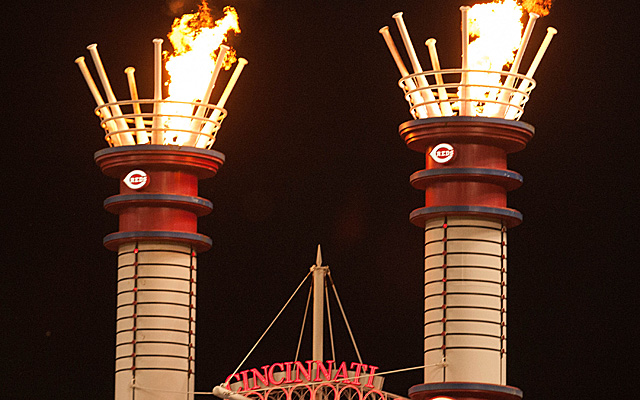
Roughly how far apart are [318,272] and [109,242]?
672 centimetres

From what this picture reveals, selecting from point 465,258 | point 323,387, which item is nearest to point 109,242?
point 323,387

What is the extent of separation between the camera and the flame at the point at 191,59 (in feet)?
149

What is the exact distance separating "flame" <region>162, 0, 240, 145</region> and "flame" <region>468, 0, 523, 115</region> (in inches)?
336

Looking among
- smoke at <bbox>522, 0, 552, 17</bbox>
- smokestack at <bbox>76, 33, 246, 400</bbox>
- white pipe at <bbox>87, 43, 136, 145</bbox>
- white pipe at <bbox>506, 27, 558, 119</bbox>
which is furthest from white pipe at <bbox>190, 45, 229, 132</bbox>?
smoke at <bbox>522, 0, 552, 17</bbox>

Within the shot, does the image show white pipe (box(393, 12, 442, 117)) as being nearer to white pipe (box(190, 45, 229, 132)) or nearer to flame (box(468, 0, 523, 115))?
flame (box(468, 0, 523, 115))

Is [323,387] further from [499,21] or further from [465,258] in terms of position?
[499,21]

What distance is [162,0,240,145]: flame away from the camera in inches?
1786

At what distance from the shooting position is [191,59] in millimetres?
46125

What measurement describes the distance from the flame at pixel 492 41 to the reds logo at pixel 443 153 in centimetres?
183

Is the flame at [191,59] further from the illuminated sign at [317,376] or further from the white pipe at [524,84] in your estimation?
the white pipe at [524,84]

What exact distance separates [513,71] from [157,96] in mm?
10758

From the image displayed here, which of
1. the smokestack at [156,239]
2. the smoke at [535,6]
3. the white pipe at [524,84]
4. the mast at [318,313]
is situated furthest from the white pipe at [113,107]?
the smoke at [535,6]

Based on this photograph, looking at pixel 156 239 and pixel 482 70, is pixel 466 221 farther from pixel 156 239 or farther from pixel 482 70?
pixel 156 239

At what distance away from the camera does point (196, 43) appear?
46469mm
